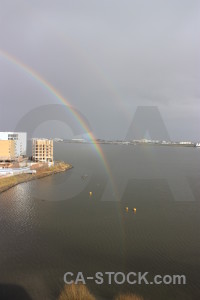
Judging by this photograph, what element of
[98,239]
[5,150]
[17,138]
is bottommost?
[98,239]

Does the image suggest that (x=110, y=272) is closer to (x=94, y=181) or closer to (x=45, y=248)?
(x=45, y=248)

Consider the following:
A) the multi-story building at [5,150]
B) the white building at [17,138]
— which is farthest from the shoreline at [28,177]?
the white building at [17,138]

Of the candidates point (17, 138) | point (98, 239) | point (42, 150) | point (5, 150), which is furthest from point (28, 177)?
point (98, 239)

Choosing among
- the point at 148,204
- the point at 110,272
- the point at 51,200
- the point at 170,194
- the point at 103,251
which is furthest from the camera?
the point at 170,194

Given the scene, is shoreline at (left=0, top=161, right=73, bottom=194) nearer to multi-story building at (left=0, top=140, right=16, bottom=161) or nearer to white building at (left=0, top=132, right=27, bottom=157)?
multi-story building at (left=0, top=140, right=16, bottom=161)

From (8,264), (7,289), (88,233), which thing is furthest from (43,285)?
(88,233)

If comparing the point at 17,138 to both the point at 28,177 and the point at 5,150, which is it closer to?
the point at 5,150

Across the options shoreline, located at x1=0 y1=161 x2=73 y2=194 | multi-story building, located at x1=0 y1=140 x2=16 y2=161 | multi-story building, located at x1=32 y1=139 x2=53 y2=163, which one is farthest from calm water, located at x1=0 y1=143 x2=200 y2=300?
multi-story building, located at x1=32 y1=139 x2=53 y2=163
